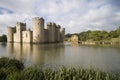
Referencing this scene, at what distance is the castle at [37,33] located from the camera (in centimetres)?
4522

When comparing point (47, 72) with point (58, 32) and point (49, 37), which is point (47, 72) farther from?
point (58, 32)

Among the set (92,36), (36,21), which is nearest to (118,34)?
(92,36)

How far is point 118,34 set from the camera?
50.9 metres

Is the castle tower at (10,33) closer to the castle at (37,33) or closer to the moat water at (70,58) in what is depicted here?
the castle at (37,33)

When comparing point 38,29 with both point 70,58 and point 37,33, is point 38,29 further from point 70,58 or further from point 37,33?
point 70,58

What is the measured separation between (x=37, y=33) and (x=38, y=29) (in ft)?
3.66

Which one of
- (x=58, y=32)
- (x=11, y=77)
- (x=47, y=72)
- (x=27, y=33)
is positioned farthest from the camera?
(x=58, y=32)

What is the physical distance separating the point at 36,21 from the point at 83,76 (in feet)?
132

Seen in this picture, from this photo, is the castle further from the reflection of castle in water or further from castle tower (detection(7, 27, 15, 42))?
the reflection of castle in water

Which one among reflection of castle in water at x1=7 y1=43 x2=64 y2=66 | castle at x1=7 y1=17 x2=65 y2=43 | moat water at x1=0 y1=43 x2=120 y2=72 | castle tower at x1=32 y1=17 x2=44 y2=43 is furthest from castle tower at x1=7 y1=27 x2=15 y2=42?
moat water at x1=0 y1=43 x2=120 y2=72

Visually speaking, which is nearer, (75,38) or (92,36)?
(92,36)

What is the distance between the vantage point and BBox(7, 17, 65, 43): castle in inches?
1780

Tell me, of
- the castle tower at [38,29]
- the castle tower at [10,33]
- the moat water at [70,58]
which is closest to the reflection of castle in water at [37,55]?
the moat water at [70,58]

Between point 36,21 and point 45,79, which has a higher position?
point 36,21
